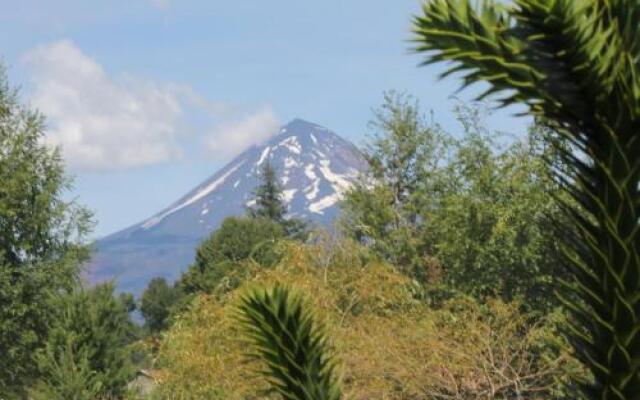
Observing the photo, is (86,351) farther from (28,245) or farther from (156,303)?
(156,303)

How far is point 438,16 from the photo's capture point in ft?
6.32

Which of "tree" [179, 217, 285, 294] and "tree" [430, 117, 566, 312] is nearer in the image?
"tree" [430, 117, 566, 312]

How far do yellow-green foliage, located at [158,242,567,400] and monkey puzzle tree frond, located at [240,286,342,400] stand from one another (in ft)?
66.1

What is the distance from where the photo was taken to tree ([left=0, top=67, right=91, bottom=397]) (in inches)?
1598

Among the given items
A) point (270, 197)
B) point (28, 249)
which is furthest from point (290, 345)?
point (270, 197)

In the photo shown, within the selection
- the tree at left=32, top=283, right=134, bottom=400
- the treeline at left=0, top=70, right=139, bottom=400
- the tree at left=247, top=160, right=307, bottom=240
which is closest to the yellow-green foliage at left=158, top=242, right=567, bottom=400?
the tree at left=32, top=283, right=134, bottom=400

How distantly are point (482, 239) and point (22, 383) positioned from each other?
766 inches

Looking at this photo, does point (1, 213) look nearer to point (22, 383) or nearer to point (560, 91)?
point (22, 383)

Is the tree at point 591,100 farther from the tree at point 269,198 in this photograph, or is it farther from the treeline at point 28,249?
the tree at point 269,198

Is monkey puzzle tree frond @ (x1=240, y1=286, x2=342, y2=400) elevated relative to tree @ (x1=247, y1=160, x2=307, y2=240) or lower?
lower

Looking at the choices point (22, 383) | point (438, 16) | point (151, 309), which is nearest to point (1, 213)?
point (22, 383)

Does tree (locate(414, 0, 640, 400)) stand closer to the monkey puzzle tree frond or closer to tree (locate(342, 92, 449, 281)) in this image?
the monkey puzzle tree frond

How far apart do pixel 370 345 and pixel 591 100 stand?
74.1ft

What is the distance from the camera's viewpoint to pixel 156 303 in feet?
340
